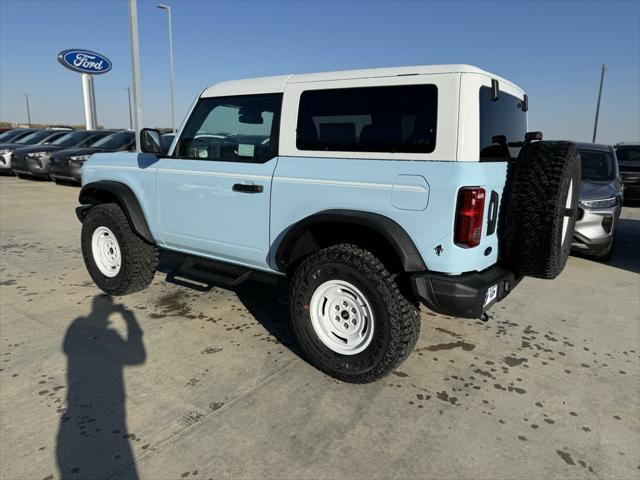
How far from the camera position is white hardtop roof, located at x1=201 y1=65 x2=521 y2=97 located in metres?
2.65

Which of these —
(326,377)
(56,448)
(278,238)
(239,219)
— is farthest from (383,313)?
(56,448)

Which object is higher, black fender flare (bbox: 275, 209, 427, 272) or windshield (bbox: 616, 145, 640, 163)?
windshield (bbox: 616, 145, 640, 163)

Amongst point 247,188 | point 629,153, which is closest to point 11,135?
point 247,188

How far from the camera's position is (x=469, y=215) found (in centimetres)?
253

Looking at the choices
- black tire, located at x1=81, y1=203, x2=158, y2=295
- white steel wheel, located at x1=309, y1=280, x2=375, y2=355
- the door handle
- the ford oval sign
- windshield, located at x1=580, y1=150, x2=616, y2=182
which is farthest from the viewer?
the ford oval sign

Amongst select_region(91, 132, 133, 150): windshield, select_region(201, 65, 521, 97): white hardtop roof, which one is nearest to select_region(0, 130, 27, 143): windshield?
select_region(91, 132, 133, 150): windshield

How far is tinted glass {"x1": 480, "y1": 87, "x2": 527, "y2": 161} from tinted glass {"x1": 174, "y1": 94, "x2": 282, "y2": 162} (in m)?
1.42

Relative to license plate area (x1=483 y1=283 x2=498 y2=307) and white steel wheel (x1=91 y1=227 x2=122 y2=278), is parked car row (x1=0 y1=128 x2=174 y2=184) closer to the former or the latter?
white steel wheel (x1=91 y1=227 x2=122 y2=278)

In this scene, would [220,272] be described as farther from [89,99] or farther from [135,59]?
[89,99]

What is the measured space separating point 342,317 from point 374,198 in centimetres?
88

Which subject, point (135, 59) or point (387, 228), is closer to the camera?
point (387, 228)

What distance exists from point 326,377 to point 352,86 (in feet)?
6.45

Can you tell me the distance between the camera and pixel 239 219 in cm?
348

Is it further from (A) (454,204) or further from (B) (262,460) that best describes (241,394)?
(A) (454,204)
